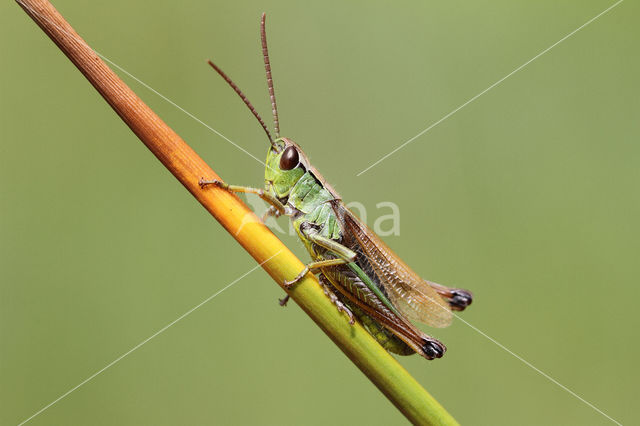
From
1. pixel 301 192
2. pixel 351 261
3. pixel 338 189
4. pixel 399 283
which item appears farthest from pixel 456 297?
pixel 301 192

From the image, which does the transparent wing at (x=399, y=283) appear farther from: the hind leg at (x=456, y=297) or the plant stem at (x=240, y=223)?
the plant stem at (x=240, y=223)

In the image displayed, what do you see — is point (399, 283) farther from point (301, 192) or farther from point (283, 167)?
point (283, 167)

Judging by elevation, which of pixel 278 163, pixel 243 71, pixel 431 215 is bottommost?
pixel 431 215

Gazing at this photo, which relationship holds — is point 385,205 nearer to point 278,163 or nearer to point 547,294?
point 547,294

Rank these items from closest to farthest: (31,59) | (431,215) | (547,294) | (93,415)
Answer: (93,415)
(31,59)
(547,294)
(431,215)

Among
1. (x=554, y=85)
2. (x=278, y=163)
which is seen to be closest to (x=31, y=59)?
(x=278, y=163)

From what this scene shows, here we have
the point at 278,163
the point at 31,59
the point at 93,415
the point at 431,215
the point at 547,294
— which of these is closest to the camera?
the point at 278,163

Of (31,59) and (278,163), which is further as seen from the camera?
(31,59)
